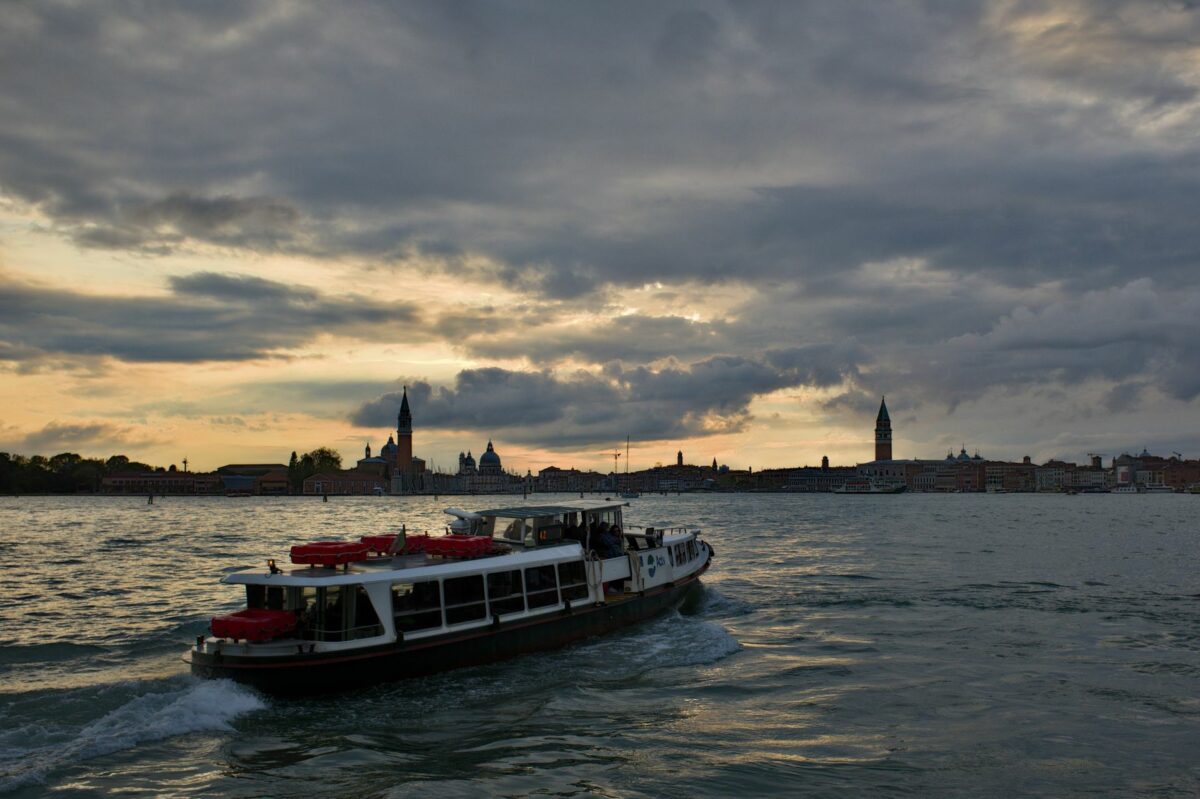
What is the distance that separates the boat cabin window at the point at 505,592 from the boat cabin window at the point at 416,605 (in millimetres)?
1584

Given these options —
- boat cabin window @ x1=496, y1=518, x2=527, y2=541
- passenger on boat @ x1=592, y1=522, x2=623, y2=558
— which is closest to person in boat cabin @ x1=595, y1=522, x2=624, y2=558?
passenger on boat @ x1=592, y1=522, x2=623, y2=558

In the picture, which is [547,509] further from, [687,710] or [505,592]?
[687,710]

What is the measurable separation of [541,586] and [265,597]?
22.0 feet

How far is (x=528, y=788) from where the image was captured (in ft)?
44.1

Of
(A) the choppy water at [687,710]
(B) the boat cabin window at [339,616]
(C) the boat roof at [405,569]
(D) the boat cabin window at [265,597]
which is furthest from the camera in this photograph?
(D) the boat cabin window at [265,597]

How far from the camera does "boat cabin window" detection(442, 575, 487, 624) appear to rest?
66.8 feet

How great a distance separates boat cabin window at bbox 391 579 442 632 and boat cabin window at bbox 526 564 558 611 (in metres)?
3.02

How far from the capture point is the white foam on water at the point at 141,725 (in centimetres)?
1423

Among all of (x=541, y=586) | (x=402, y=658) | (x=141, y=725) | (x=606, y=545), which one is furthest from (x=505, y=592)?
(x=141, y=725)

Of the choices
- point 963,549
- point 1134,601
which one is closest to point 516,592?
point 1134,601

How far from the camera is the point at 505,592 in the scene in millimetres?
21875

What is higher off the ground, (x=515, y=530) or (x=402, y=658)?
(x=515, y=530)

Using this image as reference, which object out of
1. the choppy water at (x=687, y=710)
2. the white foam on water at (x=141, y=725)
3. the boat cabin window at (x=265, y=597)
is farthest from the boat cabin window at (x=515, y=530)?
the white foam on water at (x=141, y=725)

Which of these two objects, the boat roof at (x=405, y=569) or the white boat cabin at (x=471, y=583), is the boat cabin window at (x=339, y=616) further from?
the boat roof at (x=405, y=569)
